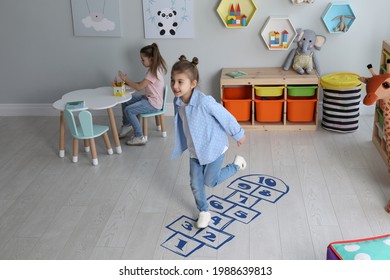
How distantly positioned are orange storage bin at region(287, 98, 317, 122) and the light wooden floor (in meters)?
0.15

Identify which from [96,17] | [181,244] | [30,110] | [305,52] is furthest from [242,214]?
[30,110]

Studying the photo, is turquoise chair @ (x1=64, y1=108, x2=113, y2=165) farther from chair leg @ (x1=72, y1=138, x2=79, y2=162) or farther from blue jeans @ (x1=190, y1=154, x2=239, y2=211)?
blue jeans @ (x1=190, y1=154, x2=239, y2=211)

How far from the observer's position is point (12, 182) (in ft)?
11.8

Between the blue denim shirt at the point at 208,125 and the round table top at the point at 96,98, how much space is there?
1.08 m

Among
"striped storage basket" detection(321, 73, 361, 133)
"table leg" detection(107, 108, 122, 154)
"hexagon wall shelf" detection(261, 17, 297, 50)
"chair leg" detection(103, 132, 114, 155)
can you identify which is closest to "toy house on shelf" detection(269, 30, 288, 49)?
"hexagon wall shelf" detection(261, 17, 297, 50)

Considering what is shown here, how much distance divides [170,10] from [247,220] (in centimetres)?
215

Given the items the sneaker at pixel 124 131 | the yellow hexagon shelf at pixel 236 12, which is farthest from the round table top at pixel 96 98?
the yellow hexagon shelf at pixel 236 12

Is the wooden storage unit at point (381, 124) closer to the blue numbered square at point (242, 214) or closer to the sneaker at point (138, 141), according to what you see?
the blue numbered square at point (242, 214)

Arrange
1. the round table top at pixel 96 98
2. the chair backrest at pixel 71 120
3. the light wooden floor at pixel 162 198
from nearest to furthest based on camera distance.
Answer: the light wooden floor at pixel 162 198 < the chair backrest at pixel 71 120 < the round table top at pixel 96 98

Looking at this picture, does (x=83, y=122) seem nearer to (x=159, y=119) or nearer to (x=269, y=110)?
(x=159, y=119)

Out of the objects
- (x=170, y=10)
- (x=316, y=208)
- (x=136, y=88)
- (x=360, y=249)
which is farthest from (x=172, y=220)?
(x=170, y=10)

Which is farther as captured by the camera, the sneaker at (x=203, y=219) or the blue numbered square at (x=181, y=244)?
the sneaker at (x=203, y=219)

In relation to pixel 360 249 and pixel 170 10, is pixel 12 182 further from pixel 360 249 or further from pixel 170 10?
pixel 360 249

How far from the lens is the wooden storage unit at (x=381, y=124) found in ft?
12.1
